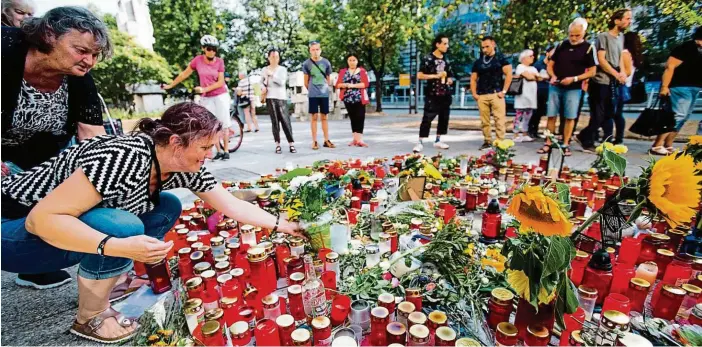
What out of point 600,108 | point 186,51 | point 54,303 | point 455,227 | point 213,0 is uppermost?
point 213,0

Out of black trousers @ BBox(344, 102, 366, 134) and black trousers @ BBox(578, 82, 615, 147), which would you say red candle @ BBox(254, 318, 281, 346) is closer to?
black trousers @ BBox(344, 102, 366, 134)

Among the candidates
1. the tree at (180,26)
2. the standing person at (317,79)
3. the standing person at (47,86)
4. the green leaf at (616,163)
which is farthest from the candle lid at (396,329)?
the tree at (180,26)

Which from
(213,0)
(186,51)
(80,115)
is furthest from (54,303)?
(213,0)

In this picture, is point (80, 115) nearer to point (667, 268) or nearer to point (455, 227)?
point (455, 227)

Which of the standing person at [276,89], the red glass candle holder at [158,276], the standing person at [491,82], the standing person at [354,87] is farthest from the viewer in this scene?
the standing person at [354,87]

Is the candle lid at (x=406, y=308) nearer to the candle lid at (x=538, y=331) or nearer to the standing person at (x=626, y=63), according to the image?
the candle lid at (x=538, y=331)

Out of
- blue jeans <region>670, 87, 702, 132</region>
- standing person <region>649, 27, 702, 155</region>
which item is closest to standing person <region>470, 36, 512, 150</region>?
standing person <region>649, 27, 702, 155</region>

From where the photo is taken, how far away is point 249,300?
1547 mm

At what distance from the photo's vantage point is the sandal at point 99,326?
4.95 feet

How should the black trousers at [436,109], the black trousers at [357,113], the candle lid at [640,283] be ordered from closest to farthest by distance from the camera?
1. the candle lid at [640,283]
2. the black trousers at [436,109]
3. the black trousers at [357,113]

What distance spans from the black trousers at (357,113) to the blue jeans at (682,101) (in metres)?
4.39

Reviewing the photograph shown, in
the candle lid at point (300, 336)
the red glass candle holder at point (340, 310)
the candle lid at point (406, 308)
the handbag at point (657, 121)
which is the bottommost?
the red glass candle holder at point (340, 310)

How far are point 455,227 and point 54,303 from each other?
219 cm

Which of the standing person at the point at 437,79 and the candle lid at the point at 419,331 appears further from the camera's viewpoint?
the standing person at the point at 437,79
